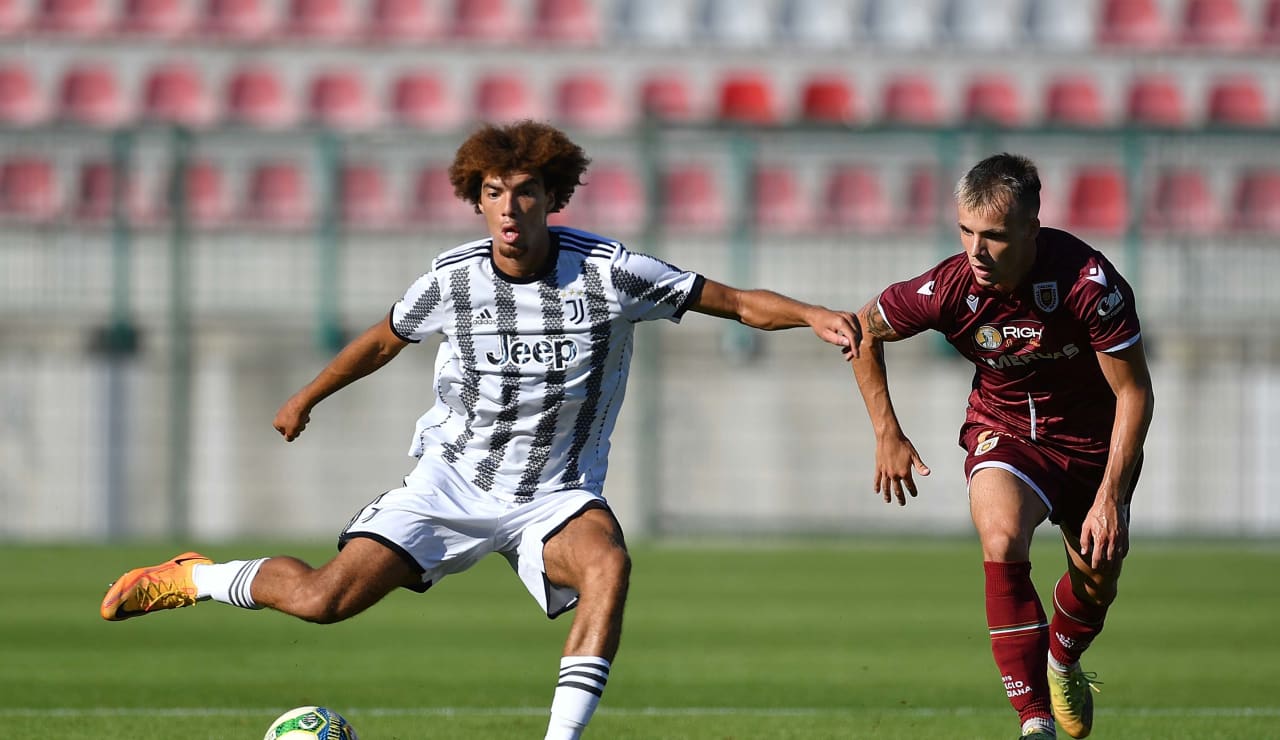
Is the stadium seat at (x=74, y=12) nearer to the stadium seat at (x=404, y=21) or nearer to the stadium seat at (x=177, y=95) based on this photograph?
the stadium seat at (x=177, y=95)

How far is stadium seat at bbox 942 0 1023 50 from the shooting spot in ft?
71.7

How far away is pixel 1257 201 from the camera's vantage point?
62.4ft

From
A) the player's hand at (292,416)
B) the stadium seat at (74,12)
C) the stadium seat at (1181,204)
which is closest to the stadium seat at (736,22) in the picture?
the stadium seat at (1181,204)

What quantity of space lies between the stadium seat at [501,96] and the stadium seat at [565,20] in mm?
784

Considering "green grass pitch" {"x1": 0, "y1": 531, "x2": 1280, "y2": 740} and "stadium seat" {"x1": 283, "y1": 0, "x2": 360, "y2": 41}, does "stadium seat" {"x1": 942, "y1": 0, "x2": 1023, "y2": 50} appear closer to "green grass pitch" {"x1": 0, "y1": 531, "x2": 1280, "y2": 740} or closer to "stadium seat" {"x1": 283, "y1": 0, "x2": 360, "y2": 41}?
"stadium seat" {"x1": 283, "y1": 0, "x2": 360, "y2": 41}

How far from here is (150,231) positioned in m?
17.8

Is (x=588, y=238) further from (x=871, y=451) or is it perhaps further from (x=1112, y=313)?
(x=871, y=451)

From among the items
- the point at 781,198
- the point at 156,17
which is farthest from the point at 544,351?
the point at 156,17

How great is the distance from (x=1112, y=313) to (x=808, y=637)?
458 cm

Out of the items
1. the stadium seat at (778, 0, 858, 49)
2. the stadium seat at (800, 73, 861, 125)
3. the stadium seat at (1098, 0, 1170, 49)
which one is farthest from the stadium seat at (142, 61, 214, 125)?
the stadium seat at (1098, 0, 1170, 49)

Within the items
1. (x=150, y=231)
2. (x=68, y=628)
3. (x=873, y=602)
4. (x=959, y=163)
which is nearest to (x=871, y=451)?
(x=959, y=163)

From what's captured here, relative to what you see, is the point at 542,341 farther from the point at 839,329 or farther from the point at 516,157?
the point at 839,329

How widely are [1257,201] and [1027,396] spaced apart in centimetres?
1417

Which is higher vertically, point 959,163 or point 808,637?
point 959,163
